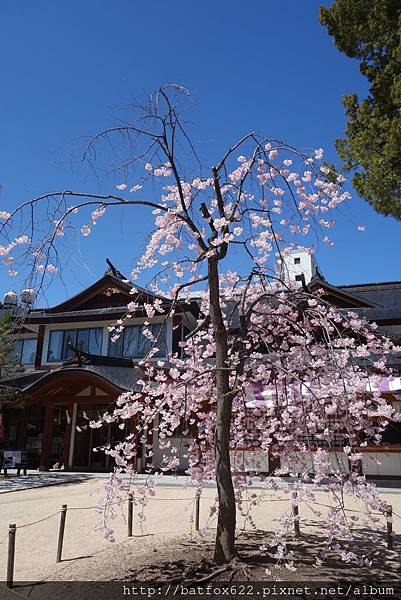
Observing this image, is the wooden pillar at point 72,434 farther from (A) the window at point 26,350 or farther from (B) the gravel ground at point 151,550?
(B) the gravel ground at point 151,550

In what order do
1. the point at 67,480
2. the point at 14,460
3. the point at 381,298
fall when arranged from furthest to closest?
1. the point at 381,298
2. the point at 14,460
3. the point at 67,480

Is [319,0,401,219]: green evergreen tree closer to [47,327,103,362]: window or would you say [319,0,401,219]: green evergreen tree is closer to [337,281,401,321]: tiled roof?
[337,281,401,321]: tiled roof

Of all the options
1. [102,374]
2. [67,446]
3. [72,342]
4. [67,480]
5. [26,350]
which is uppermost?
[72,342]

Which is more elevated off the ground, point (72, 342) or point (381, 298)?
point (381, 298)

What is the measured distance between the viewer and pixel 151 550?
6828 millimetres

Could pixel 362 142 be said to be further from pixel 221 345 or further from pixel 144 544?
pixel 144 544

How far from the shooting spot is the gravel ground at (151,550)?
561 centimetres

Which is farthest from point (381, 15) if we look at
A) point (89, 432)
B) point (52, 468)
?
point (52, 468)

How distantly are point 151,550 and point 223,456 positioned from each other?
2129mm

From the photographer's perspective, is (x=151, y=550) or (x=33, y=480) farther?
(x=33, y=480)

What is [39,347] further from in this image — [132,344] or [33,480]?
[33,480]

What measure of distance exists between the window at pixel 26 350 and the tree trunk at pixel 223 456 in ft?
61.7

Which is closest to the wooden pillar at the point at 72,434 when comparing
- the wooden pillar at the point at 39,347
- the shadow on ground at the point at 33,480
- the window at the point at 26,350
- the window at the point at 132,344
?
the shadow on ground at the point at 33,480

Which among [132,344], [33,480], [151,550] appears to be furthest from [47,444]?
[151,550]
